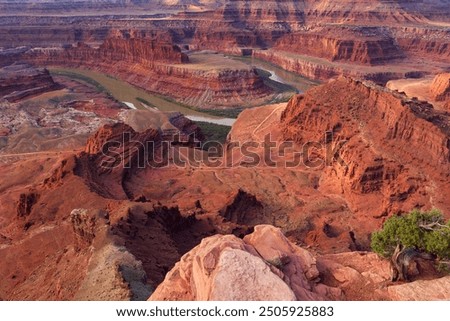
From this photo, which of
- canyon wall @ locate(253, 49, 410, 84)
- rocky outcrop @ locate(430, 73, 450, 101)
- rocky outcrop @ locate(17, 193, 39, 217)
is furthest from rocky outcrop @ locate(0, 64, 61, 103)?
rocky outcrop @ locate(430, 73, 450, 101)

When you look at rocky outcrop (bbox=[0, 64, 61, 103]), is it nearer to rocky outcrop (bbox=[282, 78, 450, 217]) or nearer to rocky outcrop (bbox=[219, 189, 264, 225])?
rocky outcrop (bbox=[282, 78, 450, 217])

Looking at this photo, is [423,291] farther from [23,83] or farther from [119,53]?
[119,53]

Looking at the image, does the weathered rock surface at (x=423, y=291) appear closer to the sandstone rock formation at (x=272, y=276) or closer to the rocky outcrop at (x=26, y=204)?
the sandstone rock formation at (x=272, y=276)

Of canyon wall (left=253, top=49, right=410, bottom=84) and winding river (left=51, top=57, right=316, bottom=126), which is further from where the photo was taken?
canyon wall (left=253, top=49, right=410, bottom=84)

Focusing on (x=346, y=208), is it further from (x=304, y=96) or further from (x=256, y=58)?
(x=256, y=58)

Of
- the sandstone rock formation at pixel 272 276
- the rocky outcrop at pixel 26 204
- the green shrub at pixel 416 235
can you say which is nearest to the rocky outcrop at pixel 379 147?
the green shrub at pixel 416 235

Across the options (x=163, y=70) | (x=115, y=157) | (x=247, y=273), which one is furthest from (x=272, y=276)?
(x=163, y=70)

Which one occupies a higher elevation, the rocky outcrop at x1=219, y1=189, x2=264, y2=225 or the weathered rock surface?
the weathered rock surface
